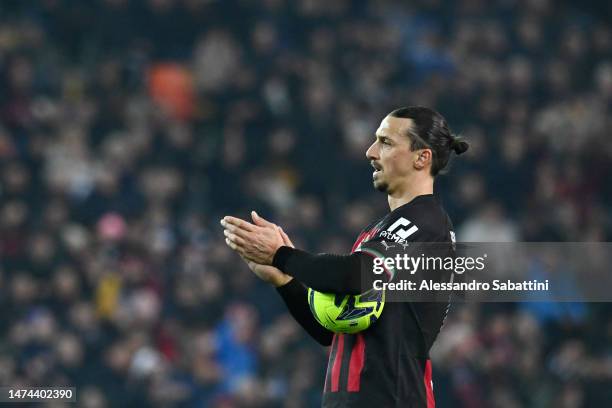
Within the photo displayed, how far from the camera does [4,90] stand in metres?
12.5

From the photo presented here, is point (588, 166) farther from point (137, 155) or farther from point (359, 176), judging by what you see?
point (137, 155)

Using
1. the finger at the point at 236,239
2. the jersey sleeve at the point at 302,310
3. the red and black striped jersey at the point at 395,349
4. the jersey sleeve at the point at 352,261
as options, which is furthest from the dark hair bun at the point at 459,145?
the finger at the point at 236,239

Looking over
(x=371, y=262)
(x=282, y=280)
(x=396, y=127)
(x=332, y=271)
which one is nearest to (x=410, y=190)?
(x=396, y=127)

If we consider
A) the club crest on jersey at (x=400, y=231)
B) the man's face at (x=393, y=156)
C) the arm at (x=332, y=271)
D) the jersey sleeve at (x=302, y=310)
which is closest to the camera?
the arm at (x=332, y=271)

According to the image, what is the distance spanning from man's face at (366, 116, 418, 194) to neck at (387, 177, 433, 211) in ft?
0.07

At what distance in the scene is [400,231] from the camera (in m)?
4.34

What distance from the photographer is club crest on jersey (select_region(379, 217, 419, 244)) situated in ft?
14.2

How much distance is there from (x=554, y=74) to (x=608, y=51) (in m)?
0.88

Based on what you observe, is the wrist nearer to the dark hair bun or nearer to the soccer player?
the soccer player

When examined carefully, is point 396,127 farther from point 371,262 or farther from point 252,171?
point 252,171

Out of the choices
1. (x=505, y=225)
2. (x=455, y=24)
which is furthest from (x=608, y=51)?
(x=505, y=225)

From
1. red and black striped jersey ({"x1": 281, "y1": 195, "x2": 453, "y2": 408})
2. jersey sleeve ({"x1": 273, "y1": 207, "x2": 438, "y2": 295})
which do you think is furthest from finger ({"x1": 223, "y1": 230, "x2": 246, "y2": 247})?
red and black striped jersey ({"x1": 281, "y1": 195, "x2": 453, "y2": 408})

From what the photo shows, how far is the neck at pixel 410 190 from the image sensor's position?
14.9ft

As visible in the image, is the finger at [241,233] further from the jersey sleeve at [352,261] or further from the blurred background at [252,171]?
the blurred background at [252,171]
